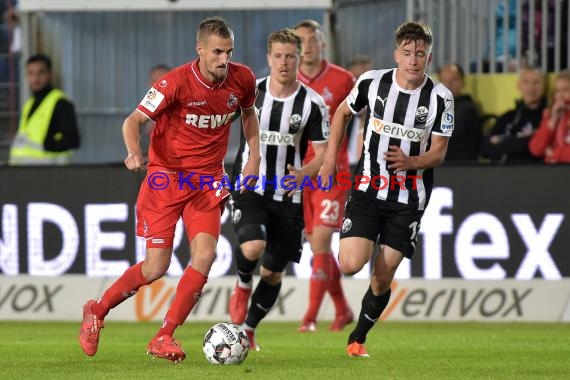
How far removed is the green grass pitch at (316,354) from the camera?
7641mm

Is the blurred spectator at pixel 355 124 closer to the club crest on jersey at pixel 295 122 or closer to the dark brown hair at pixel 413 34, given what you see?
the club crest on jersey at pixel 295 122

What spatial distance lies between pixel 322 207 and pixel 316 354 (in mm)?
2421

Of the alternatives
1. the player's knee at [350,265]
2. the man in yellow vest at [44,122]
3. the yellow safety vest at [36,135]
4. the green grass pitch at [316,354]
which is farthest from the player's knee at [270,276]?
the yellow safety vest at [36,135]

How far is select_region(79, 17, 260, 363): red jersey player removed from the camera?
8.09m

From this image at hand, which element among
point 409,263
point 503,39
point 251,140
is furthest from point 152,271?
point 503,39

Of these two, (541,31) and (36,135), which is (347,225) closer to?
(541,31)

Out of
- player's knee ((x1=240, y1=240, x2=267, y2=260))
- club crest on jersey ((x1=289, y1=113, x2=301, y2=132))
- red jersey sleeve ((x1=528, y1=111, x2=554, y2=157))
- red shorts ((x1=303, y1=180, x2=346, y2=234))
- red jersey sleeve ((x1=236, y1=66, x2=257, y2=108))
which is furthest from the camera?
red jersey sleeve ((x1=528, y1=111, x2=554, y2=157))

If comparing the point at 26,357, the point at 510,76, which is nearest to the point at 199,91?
the point at 26,357

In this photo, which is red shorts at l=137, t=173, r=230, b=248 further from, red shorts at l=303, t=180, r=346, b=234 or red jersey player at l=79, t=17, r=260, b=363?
red shorts at l=303, t=180, r=346, b=234

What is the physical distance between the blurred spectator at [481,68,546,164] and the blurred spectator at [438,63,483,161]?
0.18 m

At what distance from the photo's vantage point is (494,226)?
469 inches

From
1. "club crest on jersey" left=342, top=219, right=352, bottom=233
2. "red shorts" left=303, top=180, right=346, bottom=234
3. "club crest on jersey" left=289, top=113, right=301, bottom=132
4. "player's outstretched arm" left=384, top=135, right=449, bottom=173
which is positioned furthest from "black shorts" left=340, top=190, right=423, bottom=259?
"red shorts" left=303, top=180, right=346, bottom=234

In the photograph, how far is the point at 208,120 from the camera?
8.32 meters

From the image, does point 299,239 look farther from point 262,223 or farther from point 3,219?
point 3,219
